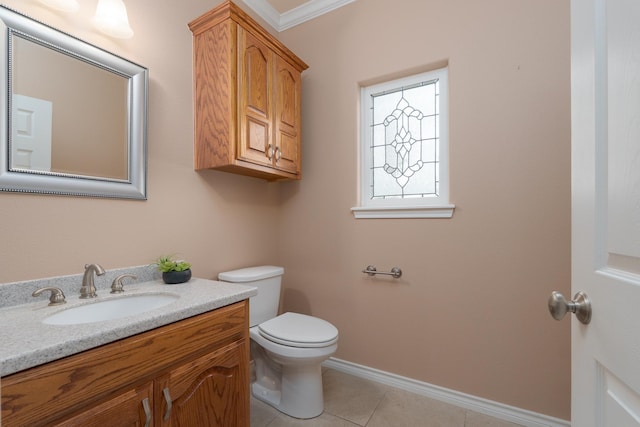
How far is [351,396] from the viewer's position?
175 cm

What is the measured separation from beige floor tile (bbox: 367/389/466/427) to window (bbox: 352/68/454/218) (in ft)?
3.69

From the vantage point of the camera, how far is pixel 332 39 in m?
2.08

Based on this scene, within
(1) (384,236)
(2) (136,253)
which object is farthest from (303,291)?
(2) (136,253)

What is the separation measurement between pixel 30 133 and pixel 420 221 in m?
1.91

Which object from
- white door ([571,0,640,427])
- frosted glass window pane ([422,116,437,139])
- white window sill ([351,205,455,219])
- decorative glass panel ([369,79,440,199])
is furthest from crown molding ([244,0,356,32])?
white door ([571,0,640,427])

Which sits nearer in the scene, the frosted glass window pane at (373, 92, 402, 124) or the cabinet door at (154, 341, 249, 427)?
the cabinet door at (154, 341, 249, 427)

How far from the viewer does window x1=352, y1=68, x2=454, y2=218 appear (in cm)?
179

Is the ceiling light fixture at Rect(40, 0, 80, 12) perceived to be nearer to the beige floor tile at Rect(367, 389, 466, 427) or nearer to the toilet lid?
the toilet lid

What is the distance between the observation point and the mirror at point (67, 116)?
3.36ft

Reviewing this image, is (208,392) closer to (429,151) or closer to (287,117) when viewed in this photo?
(287,117)

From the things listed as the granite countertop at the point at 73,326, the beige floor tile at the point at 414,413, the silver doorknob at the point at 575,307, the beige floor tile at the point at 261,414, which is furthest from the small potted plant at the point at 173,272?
the silver doorknob at the point at 575,307

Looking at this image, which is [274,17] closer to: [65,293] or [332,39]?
[332,39]

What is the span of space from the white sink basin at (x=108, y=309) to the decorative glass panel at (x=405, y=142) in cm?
147

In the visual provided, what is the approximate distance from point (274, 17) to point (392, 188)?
1.67 meters
